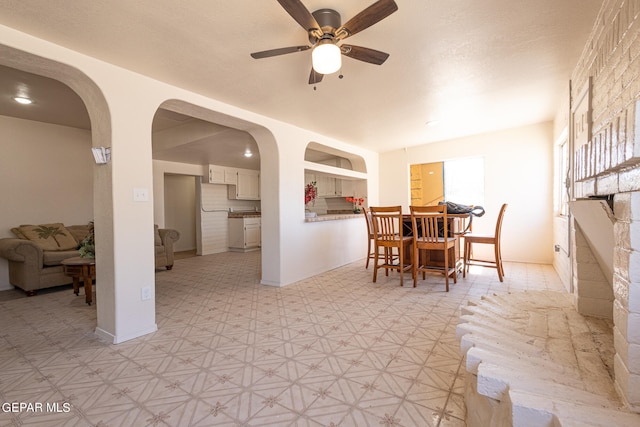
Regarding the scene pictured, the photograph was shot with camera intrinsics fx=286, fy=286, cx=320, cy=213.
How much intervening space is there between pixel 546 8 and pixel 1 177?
6168 mm

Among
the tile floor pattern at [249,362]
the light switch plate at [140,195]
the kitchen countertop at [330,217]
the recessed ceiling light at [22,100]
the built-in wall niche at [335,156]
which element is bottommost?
the tile floor pattern at [249,362]

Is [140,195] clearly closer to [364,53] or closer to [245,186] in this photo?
[364,53]

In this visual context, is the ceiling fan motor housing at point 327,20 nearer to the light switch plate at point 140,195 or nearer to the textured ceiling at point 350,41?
the textured ceiling at point 350,41

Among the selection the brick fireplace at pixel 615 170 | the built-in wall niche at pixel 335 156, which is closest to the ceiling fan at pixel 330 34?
the brick fireplace at pixel 615 170

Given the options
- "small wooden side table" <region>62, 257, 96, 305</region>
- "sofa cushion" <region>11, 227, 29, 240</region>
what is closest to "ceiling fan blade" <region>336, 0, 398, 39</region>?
"small wooden side table" <region>62, 257, 96, 305</region>

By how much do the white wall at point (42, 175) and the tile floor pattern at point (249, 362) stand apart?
1463 mm

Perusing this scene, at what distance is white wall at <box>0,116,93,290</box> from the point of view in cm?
396

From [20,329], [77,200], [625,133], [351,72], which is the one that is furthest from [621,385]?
[77,200]

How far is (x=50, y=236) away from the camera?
401 cm

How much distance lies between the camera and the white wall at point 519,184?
179 inches

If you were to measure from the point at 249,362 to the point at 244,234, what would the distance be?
17.7 feet

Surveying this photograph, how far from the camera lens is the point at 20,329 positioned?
8.37 ft

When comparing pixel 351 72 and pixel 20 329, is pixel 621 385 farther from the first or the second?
pixel 20 329

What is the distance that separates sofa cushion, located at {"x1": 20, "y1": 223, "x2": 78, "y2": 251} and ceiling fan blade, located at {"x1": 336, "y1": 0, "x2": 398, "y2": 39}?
15.1 ft
